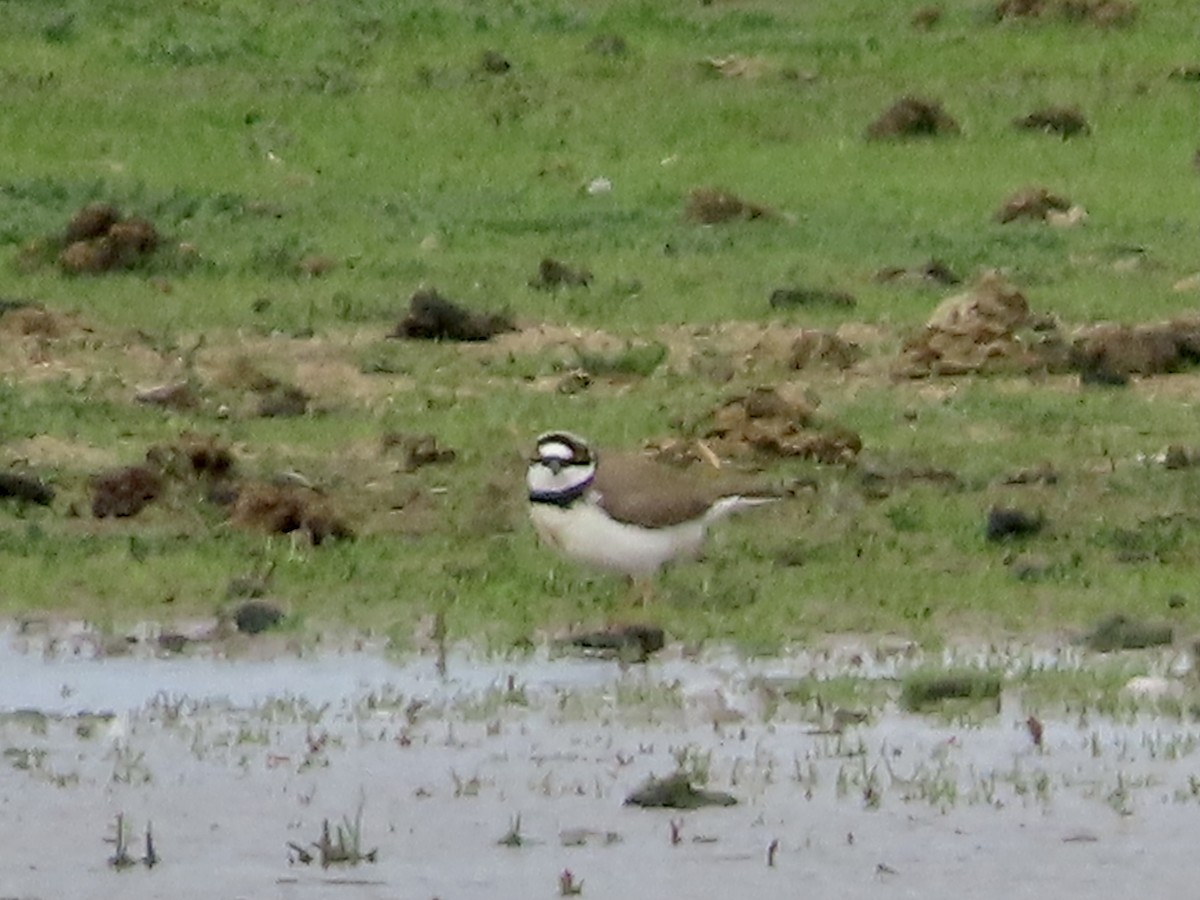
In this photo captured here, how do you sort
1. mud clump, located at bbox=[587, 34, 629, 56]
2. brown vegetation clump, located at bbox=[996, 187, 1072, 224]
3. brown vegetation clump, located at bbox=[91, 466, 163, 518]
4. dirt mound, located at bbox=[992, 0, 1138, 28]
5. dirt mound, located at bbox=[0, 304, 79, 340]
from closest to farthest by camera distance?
1. brown vegetation clump, located at bbox=[91, 466, 163, 518]
2. dirt mound, located at bbox=[0, 304, 79, 340]
3. brown vegetation clump, located at bbox=[996, 187, 1072, 224]
4. mud clump, located at bbox=[587, 34, 629, 56]
5. dirt mound, located at bbox=[992, 0, 1138, 28]

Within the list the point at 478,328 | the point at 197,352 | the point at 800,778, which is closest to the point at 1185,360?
the point at 478,328

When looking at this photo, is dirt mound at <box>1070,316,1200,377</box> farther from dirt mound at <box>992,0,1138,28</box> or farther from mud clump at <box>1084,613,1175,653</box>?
dirt mound at <box>992,0,1138,28</box>

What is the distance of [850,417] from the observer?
40.9 feet

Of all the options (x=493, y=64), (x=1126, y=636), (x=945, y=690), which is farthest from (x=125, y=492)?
(x=493, y=64)

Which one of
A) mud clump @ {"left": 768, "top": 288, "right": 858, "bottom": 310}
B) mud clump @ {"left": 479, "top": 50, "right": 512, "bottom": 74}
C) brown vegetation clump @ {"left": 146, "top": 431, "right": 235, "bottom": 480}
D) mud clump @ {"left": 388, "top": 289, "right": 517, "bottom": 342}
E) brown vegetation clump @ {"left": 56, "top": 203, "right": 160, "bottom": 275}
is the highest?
mud clump @ {"left": 479, "top": 50, "right": 512, "bottom": 74}

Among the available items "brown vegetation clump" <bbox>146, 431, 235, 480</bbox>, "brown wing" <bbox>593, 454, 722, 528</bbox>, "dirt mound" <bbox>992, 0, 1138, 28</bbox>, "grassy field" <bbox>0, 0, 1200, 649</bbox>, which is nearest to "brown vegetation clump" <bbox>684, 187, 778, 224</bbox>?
"grassy field" <bbox>0, 0, 1200, 649</bbox>

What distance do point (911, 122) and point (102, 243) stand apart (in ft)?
19.5

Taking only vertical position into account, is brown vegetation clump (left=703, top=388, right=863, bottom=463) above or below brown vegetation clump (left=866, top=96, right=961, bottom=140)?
below

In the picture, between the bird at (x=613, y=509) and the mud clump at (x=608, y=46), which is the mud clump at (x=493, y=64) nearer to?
the mud clump at (x=608, y=46)

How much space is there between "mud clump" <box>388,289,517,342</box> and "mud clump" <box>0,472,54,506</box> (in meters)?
3.47

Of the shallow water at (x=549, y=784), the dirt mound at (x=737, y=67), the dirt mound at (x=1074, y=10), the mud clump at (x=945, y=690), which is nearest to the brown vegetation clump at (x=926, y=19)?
the dirt mound at (x=1074, y=10)

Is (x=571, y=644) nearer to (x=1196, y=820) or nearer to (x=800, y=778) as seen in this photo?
(x=800, y=778)

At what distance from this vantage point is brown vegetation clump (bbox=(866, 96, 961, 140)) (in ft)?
66.4

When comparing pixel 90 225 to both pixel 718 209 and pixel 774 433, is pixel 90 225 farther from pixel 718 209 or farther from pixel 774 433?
pixel 774 433
